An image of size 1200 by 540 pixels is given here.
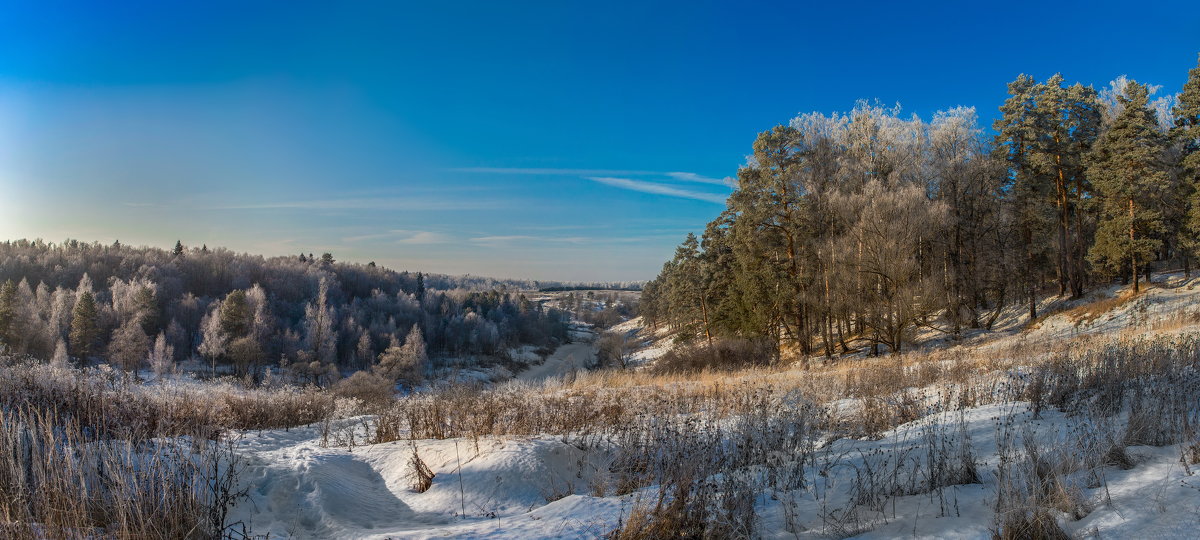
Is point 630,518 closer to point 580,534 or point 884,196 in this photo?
point 580,534

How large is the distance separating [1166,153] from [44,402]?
1846 inches

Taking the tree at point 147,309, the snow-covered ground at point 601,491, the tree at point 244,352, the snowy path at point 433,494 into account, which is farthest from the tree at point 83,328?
the snowy path at point 433,494

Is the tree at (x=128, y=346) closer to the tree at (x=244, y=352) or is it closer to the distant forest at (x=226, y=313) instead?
the distant forest at (x=226, y=313)

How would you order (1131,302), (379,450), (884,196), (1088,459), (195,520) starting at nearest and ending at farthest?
(195,520), (1088,459), (379,450), (884,196), (1131,302)

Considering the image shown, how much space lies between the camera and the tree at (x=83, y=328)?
1737 inches

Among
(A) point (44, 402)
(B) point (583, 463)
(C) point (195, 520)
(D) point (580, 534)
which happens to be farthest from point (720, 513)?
(A) point (44, 402)

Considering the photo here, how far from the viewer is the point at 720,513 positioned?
3.37m

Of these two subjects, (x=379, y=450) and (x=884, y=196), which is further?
(x=884, y=196)

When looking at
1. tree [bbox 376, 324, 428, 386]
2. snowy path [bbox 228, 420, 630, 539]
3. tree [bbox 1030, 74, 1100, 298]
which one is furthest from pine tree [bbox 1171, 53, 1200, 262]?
tree [bbox 376, 324, 428, 386]

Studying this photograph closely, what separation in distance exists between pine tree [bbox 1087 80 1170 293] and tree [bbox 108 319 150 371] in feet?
209

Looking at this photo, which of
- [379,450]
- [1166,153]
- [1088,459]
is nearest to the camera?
[1088,459]

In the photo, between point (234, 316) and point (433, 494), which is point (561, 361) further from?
point (433, 494)

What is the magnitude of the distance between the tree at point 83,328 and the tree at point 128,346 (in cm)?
160

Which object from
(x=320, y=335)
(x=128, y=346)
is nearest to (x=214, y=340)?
(x=128, y=346)
